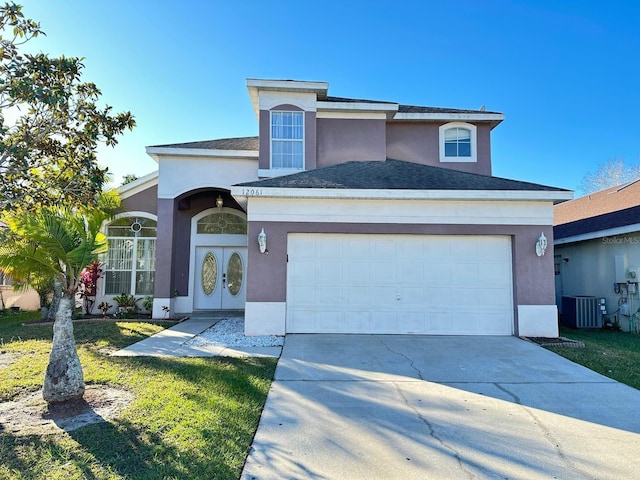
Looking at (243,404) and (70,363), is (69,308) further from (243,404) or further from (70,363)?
(243,404)

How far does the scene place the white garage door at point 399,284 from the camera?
355 inches

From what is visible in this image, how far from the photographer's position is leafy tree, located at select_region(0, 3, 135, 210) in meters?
4.73

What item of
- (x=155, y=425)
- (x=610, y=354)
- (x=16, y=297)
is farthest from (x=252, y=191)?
(x=16, y=297)

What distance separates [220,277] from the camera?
1351 centimetres

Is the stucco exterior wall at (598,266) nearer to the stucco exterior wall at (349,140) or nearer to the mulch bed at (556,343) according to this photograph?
the mulch bed at (556,343)

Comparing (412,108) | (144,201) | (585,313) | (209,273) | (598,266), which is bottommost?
(585,313)

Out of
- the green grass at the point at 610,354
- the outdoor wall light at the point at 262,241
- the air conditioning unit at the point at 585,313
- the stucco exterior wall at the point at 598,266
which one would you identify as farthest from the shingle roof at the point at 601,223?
the outdoor wall light at the point at 262,241

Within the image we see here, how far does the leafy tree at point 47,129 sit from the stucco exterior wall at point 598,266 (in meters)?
13.5

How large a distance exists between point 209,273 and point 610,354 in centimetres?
1172

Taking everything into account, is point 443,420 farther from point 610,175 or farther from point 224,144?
point 610,175

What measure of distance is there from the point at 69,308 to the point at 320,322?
5.44 metres

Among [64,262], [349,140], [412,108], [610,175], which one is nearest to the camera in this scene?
[64,262]

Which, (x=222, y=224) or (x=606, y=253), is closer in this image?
(x=606, y=253)

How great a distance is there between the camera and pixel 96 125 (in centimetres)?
553
